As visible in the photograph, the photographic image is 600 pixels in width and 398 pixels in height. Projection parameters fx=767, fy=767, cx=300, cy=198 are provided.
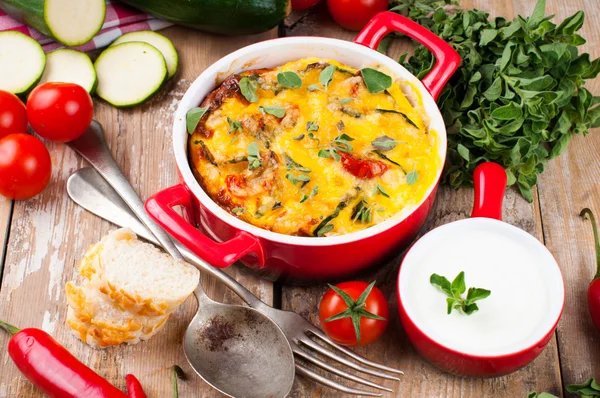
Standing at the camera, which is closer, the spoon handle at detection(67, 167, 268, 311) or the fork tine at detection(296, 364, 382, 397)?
the fork tine at detection(296, 364, 382, 397)

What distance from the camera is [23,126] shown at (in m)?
3.34

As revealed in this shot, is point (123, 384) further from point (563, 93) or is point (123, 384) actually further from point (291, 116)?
point (563, 93)

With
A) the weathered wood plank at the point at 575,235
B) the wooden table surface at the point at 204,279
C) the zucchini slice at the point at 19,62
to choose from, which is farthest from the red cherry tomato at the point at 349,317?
the zucchini slice at the point at 19,62

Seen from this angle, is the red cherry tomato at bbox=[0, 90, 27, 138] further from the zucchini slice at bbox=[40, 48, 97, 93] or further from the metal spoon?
the metal spoon

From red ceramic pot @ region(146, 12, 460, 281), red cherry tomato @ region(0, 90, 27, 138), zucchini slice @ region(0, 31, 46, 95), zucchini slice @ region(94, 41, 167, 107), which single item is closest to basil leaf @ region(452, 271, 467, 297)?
red ceramic pot @ region(146, 12, 460, 281)

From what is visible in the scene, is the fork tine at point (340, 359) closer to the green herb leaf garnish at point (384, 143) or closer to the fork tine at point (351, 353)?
the fork tine at point (351, 353)

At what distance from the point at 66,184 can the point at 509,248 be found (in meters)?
1.86

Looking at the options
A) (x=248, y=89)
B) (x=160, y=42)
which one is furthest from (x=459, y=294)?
(x=160, y=42)

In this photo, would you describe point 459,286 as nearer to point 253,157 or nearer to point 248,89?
point 253,157

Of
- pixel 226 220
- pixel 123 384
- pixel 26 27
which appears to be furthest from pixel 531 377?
pixel 26 27

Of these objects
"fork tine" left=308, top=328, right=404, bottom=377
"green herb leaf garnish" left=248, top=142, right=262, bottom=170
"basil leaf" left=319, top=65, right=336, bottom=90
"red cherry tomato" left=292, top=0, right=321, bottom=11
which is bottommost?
"fork tine" left=308, top=328, right=404, bottom=377

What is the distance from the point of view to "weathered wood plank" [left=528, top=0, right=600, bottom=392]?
117 inches

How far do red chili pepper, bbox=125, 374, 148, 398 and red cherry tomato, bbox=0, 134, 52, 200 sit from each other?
93 centimetres

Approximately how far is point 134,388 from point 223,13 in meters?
1.76
